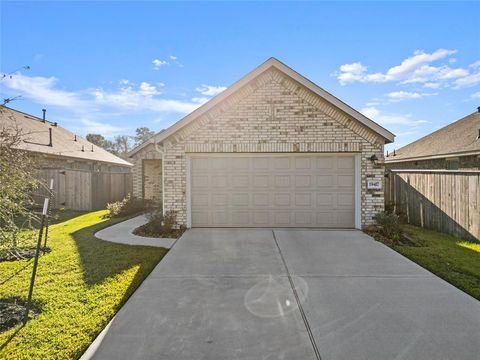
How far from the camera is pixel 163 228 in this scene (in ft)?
27.8

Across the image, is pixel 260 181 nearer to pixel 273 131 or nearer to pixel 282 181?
pixel 282 181

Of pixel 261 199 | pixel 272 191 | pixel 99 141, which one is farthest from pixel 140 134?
pixel 272 191

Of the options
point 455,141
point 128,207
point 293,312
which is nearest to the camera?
point 293,312

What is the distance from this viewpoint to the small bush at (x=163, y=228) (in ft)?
27.5

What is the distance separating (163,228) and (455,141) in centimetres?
1500

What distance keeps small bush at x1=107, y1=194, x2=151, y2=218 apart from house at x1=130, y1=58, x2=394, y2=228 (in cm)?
446

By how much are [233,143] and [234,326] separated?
625 cm

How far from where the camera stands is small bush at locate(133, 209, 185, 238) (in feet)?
27.5

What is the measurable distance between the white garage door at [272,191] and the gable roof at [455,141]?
23.6 feet

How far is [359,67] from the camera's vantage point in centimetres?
1153

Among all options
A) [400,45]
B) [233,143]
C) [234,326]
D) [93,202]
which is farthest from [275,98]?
[93,202]

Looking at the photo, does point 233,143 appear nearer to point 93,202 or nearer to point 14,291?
point 14,291

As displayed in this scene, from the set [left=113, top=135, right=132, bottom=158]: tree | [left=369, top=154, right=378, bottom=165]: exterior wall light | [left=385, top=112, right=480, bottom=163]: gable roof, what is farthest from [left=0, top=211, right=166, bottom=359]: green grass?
[left=113, top=135, right=132, bottom=158]: tree

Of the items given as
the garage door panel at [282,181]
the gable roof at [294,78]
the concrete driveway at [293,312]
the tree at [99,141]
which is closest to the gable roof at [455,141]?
the gable roof at [294,78]
